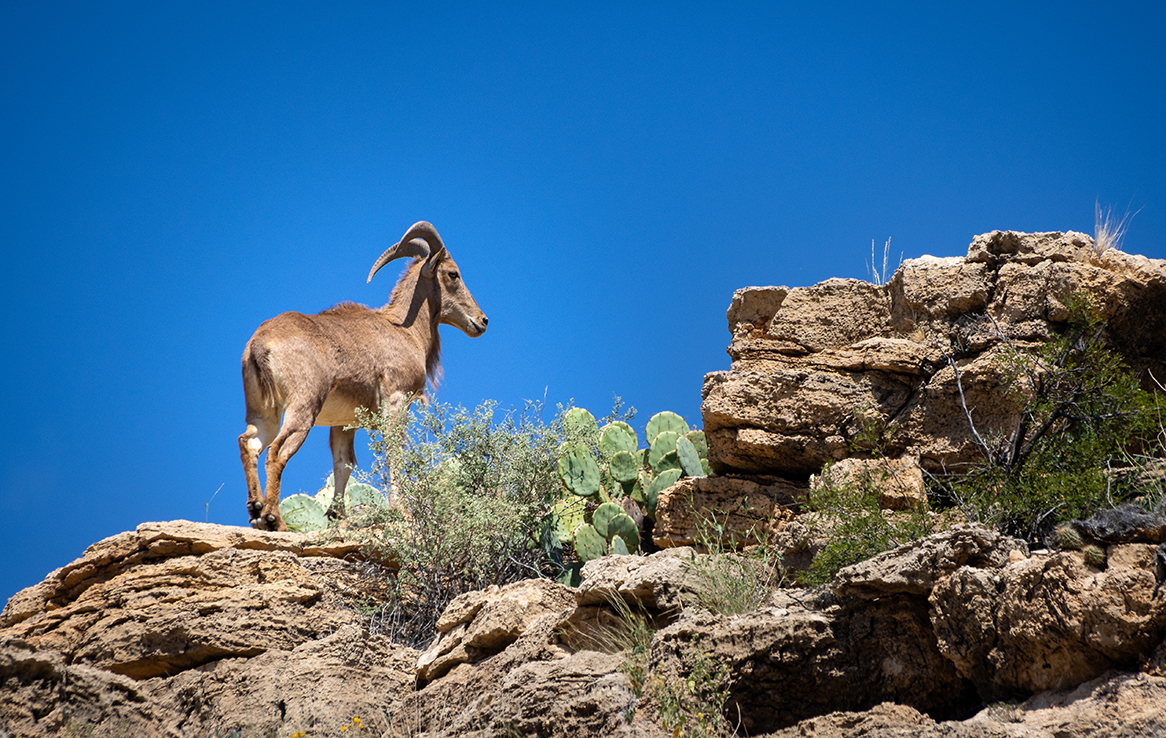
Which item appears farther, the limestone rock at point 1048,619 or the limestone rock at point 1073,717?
the limestone rock at point 1048,619

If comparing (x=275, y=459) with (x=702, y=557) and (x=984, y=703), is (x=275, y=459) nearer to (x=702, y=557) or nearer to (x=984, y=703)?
(x=702, y=557)

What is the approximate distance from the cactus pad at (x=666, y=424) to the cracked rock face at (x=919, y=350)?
6.55 feet

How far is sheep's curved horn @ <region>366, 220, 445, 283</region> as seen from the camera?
41.5 ft

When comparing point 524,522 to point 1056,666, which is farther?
point 524,522

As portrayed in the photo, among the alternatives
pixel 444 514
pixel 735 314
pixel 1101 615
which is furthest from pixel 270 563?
pixel 1101 615

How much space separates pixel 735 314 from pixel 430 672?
3.78 metres

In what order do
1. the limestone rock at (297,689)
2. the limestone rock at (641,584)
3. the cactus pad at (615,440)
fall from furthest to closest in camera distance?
the cactus pad at (615,440)
the limestone rock at (297,689)
the limestone rock at (641,584)

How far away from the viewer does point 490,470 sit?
867 cm

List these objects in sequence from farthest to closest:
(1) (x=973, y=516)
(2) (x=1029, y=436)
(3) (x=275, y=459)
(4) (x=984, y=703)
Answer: (3) (x=275, y=459) → (2) (x=1029, y=436) → (1) (x=973, y=516) → (4) (x=984, y=703)

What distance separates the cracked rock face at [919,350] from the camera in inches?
251

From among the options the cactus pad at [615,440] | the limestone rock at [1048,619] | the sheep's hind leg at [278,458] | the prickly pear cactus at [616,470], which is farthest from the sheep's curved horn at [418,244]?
the limestone rock at [1048,619]

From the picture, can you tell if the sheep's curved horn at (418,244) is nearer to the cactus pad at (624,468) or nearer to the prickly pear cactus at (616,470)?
the prickly pear cactus at (616,470)

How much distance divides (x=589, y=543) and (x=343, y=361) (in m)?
4.49

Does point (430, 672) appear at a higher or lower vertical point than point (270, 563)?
lower
